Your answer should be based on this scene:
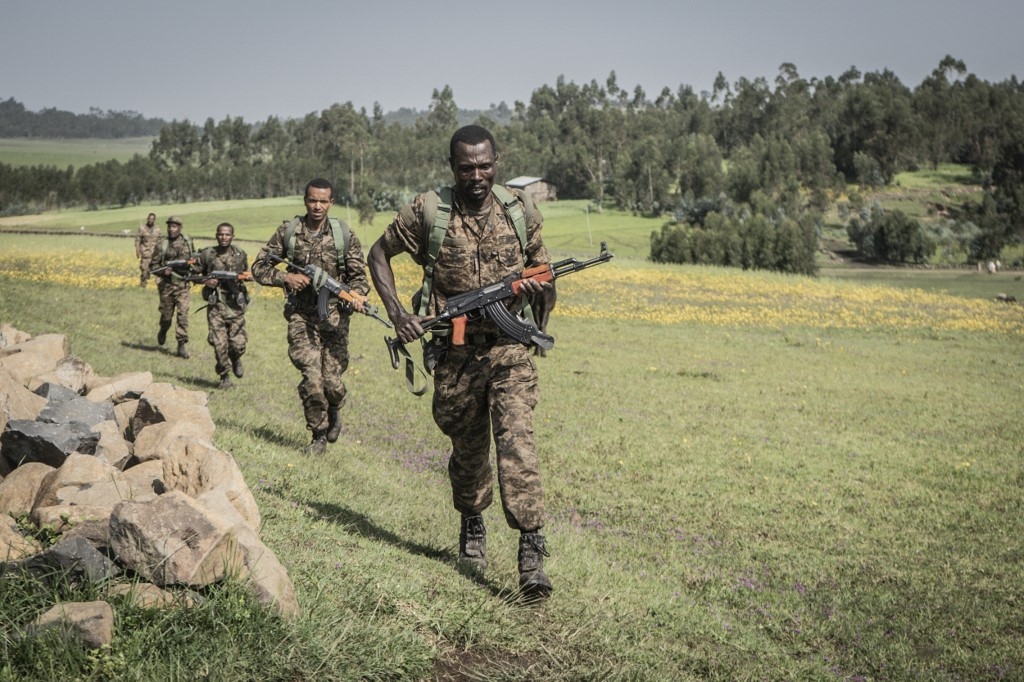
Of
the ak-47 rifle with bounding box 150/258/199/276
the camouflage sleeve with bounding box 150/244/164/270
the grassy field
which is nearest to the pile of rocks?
the grassy field

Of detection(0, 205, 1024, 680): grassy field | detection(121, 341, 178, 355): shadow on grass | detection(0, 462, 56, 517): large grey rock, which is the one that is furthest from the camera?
detection(121, 341, 178, 355): shadow on grass

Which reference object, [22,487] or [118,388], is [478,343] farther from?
[118,388]

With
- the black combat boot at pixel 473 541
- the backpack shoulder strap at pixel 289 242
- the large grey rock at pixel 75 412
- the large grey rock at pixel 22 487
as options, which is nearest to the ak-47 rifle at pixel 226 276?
the backpack shoulder strap at pixel 289 242

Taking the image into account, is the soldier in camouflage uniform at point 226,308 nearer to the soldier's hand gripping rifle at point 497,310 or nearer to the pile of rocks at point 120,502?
the pile of rocks at point 120,502

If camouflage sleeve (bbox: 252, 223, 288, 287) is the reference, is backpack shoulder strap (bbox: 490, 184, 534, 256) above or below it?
above

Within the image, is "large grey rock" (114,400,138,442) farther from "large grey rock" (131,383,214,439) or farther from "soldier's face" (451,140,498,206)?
"soldier's face" (451,140,498,206)

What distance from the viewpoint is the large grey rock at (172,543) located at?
441cm

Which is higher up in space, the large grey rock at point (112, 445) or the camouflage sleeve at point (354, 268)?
the camouflage sleeve at point (354, 268)

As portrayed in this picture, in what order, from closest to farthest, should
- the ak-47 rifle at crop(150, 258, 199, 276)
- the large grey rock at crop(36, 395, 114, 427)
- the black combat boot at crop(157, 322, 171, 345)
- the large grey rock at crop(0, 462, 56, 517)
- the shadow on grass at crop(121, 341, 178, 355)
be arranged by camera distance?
the large grey rock at crop(0, 462, 56, 517), the large grey rock at crop(36, 395, 114, 427), the ak-47 rifle at crop(150, 258, 199, 276), the shadow on grass at crop(121, 341, 178, 355), the black combat boot at crop(157, 322, 171, 345)

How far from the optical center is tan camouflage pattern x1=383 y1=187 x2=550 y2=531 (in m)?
6.26

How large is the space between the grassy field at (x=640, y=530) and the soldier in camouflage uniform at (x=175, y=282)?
0.67 meters

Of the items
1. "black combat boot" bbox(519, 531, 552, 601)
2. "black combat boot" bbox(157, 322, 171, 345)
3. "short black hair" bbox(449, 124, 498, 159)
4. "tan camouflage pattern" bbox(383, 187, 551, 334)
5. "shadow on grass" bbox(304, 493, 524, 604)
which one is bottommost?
"black combat boot" bbox(157, 322, 171, 345)

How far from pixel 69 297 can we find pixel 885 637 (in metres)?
26.0

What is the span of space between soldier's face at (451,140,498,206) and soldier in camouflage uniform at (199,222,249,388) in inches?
385
